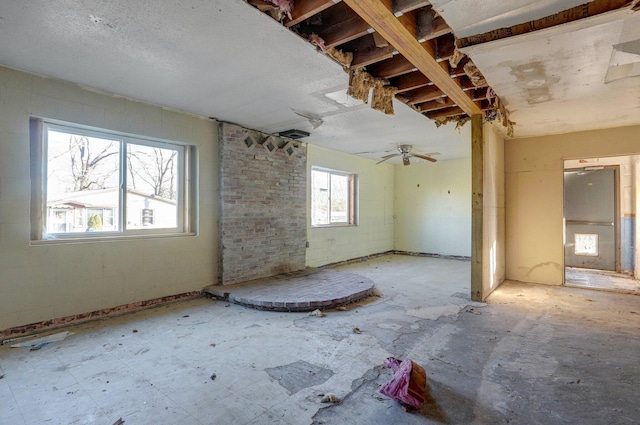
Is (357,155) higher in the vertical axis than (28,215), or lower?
higher

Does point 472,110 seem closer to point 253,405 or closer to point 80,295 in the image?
point 253,405

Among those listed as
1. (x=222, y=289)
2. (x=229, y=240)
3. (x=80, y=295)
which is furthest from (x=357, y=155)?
(x=80, y=295)

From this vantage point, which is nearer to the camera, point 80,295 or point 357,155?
point 80,295

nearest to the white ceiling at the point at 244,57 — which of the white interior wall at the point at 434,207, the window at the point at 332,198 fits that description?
the window at the point at 332,198

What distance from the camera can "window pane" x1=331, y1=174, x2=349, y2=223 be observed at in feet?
25.0

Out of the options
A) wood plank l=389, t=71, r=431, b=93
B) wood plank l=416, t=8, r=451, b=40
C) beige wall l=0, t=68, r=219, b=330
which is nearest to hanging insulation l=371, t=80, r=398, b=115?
wood plank l=389, t=71, r=431, b=93

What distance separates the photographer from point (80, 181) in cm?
374

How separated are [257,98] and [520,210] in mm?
5143

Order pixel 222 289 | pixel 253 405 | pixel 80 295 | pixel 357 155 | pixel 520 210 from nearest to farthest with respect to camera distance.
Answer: pixel 253 405
pixel 80 295
pixel 222 289
pixel 520 210
pixel 357 155

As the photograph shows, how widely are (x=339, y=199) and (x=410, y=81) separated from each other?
443 cm

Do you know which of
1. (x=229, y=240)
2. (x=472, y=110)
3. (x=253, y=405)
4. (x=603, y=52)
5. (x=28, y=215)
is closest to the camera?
(x=253, y=405)

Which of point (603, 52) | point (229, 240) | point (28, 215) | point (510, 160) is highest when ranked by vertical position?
point (603, 52)

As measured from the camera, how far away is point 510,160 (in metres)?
5.95

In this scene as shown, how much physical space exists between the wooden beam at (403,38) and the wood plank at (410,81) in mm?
205
